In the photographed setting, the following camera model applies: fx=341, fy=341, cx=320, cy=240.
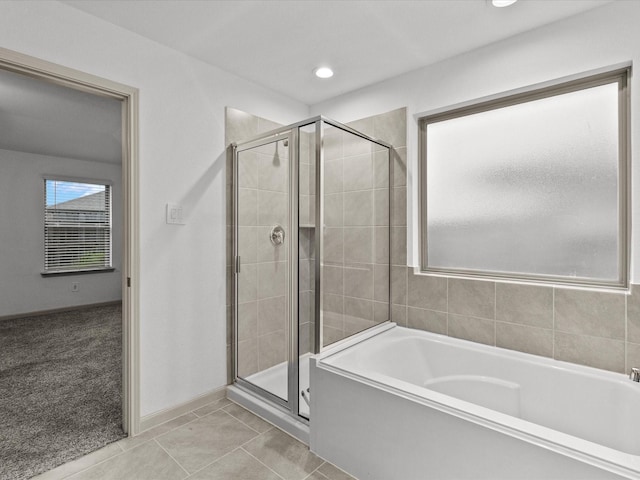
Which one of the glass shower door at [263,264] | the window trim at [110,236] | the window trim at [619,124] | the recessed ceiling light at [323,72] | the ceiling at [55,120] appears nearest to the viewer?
the window trim at [619,124]

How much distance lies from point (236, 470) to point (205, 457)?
0.71 feet

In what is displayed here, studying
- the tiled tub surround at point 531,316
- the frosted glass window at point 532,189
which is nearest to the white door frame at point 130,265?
the tiled tub surround at point 531,316

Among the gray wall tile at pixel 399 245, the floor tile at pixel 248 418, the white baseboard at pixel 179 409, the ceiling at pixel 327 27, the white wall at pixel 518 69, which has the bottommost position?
the floor tile at pixel 248 418

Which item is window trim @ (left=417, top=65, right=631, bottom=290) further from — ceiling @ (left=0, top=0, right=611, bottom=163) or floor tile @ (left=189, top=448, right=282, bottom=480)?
floor tile @ (left=189, top=448, right=282, bottom=480)

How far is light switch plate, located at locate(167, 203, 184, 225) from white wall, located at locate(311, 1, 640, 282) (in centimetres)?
158

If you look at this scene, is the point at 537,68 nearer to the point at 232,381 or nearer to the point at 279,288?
the point at 279,288

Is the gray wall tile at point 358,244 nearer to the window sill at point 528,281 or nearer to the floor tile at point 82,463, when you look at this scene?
the window sill at point 528,281

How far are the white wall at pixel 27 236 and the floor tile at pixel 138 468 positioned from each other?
4.45 meters

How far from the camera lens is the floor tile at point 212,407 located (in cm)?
230

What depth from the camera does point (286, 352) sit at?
7.36 ft

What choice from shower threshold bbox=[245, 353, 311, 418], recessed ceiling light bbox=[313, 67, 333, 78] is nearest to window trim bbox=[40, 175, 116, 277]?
shower threshold bbox=[245, 353, 311, 418]

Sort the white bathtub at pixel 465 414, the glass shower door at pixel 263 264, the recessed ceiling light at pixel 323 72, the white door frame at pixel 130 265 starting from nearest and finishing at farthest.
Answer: the white bathtub at pixel 465 414 → the white door frame at pixel 130 265 → the glass shower door at pixel 263 264 → the recessed ceiling light at pixel 323 72

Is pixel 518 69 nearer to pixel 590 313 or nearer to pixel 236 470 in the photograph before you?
pixel 590 313

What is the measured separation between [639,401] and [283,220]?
2050 millimetres
